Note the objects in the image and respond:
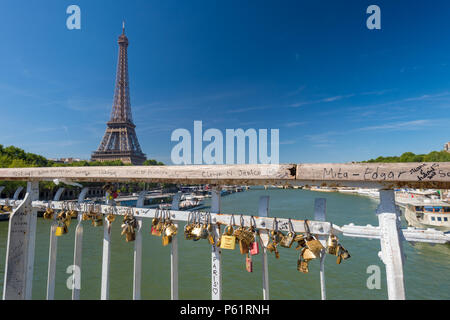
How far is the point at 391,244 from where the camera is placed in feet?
3.59

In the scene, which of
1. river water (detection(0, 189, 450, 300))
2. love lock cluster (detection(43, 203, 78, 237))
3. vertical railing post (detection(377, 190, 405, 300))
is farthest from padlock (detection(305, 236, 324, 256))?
river water (detection(0, 189, 450, 300))

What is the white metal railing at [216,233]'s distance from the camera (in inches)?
43.0

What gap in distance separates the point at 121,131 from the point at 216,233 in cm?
6653

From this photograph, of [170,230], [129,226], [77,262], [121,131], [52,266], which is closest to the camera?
[170,230]

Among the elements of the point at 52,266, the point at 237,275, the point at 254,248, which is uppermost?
the point at 254,248

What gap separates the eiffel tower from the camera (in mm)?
59094

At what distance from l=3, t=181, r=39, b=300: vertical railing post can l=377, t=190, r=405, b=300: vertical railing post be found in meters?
2.69

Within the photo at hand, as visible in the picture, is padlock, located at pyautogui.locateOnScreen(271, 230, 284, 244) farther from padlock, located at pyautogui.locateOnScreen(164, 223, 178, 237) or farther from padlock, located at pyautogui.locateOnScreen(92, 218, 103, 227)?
padlock, located at pyautogui.locateOnScreen(92, 218, 103, 227)

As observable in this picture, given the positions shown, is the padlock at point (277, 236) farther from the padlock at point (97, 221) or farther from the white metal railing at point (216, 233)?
the padlock at point (97, 221)

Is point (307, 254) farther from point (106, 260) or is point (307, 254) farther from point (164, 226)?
point (106, 260)

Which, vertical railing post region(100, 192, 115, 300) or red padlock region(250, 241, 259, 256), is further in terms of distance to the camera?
vertical railing post region(100, 192, 115, 300)

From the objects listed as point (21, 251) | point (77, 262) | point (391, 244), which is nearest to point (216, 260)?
point (391, 244)

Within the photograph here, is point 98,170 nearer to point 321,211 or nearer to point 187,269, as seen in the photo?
point 321,211
